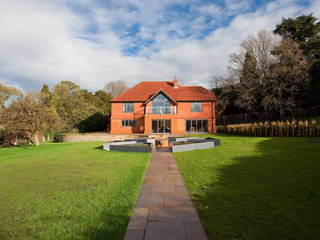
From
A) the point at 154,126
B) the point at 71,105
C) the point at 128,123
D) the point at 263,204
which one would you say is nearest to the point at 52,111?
the point at 128,123

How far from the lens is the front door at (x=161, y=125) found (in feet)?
82.9

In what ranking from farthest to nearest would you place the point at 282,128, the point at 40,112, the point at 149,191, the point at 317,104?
the point at 317,104
the point at 40,112
the point at 282,128
the point at 149,191

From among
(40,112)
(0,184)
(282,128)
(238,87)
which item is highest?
(238,87)

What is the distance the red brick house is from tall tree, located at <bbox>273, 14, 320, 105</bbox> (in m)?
13.3

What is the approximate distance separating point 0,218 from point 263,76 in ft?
101

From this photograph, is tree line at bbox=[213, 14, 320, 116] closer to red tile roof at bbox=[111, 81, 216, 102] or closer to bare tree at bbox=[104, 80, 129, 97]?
red tile roof at bbox=[111, 81, 216, 102]

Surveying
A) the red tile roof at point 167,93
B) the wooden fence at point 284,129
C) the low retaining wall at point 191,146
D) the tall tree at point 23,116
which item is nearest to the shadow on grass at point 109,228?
the low retaining wall at point 191,146

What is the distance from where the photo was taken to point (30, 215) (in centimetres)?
329

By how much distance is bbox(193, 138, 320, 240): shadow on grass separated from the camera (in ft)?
8.59

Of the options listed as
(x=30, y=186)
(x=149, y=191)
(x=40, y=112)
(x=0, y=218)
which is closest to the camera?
(x=0, y=218)

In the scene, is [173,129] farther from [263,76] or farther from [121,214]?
[121,214]

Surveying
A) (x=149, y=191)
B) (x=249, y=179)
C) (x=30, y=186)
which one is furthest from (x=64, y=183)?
(x=249, y=179)

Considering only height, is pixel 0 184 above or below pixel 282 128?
below

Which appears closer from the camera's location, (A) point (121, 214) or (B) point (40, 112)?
(A) point (121, 214)
